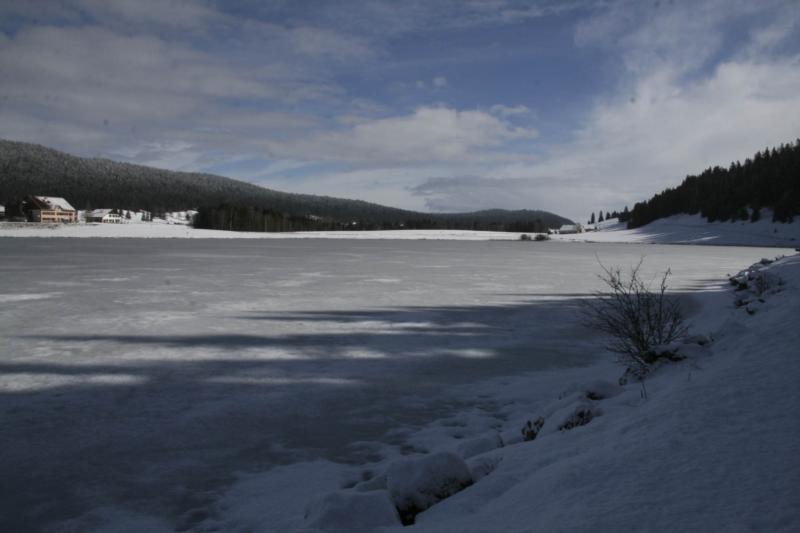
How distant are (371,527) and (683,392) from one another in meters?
2.87

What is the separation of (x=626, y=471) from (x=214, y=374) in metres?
6.34

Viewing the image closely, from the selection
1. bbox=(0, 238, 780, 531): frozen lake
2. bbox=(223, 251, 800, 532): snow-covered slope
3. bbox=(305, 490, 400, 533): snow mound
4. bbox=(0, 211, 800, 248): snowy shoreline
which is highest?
bbox=(0, 211, 800, 248): snowy shoreline

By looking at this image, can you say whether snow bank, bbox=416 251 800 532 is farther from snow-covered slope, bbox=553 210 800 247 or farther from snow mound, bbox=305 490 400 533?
snow-covered slope, bbox=553 210 800 247

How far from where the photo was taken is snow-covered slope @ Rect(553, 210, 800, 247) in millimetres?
89312

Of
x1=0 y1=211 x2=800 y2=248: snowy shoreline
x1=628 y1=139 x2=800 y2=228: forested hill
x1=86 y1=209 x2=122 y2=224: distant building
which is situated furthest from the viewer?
x1=86 y1=209 x2=122 y2=224: distant building

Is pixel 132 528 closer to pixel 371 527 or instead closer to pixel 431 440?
pixel 371 527

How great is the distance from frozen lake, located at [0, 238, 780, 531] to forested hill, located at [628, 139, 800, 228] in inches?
4205

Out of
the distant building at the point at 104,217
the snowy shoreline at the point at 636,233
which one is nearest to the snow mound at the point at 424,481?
the snowy shoreline at the point at 636,233

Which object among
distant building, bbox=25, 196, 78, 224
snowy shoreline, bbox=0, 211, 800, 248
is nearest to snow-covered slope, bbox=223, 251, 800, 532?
snowy shoreline, bbox=0, 211, 800, 248

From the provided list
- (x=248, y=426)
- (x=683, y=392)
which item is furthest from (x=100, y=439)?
(x=683, y=392)

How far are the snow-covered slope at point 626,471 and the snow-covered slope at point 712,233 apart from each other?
93211 millimetres

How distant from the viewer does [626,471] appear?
125 inches

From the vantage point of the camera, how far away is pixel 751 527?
2379mm

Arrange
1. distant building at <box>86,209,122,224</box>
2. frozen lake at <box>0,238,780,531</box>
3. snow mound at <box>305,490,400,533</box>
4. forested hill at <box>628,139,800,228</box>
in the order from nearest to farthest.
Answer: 1. snow mound at <box>305,490,400,533</box>
2. frozen lake at <box>0,238,780,531</box>
3. forested hill at <box>628,139,800,228</box>
4. distant building at <box>86,209,122,224</box>
